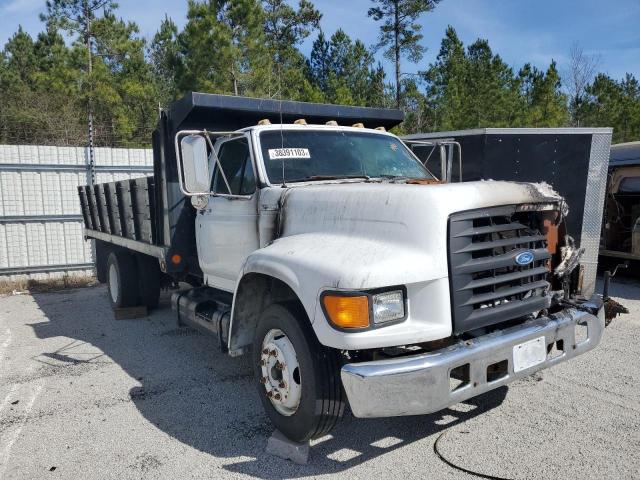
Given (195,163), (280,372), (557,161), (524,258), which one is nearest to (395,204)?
(524,258)

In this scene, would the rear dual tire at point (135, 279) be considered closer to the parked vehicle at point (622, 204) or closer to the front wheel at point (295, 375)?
the front wheel at point (295, 375)

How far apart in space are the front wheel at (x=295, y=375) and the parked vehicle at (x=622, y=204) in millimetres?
8216

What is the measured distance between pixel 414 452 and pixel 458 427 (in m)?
0.50

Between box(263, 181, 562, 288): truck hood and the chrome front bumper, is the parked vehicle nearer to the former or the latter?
box(263, 181, 562, 288): truck hood

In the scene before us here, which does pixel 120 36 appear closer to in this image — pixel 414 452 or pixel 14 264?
pixel 14 264

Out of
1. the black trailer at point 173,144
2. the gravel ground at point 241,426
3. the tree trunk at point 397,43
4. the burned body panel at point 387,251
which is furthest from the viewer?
the tree trunk at point 397,43

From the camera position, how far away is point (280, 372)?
357 centimetres

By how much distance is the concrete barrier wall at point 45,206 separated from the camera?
35.3 feet

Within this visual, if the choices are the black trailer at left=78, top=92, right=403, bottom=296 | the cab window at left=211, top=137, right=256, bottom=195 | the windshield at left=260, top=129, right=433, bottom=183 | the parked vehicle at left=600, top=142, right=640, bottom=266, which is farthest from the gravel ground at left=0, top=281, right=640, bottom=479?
the parked vehicle at left=600, top=142, right=640, bottom=266

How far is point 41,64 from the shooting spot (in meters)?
29.8

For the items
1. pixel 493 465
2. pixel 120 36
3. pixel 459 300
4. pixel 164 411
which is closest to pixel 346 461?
pixel 493 465

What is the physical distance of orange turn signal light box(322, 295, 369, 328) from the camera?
2895 mm

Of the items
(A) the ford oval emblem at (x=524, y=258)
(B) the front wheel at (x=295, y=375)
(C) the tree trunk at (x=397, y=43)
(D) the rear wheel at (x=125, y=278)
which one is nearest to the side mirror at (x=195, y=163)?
(B) the front wheel at (x=295, y=375)

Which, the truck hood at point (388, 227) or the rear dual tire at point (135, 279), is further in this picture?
the rear dual tire at point (135, 279)
